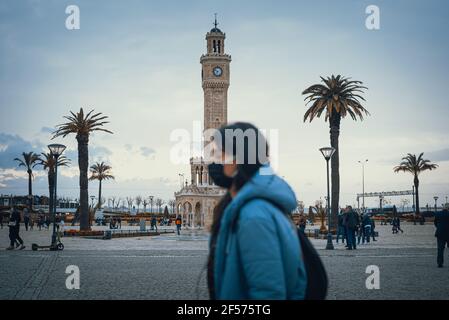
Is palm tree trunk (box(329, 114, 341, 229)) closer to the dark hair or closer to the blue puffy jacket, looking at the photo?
the dark hair

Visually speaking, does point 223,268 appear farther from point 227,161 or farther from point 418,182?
point 418,182

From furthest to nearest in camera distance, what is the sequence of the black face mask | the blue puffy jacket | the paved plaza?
the paved plaza < the black face mask < the blue puffy jacket

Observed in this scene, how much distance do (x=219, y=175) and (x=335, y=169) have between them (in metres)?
34.5

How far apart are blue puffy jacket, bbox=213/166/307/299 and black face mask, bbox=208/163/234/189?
28cm

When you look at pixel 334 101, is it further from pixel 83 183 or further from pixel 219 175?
pixel 219 175

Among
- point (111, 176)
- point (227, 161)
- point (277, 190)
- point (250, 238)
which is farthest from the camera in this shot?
point (111, 176)

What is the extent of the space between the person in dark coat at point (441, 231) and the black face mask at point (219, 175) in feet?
46.8

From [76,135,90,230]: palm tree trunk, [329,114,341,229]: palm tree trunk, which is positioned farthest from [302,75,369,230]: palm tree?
[76,135,90,230]: palm tree trunk

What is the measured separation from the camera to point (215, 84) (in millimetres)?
80500

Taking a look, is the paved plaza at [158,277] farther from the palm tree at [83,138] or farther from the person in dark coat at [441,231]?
the palm tree at [83,138]

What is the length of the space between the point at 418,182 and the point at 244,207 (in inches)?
3000

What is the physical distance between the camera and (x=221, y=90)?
80.5 metres

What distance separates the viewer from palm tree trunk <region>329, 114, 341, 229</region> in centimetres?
3662
